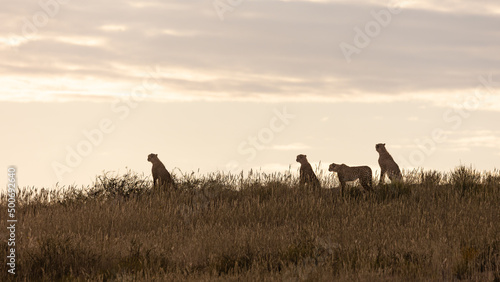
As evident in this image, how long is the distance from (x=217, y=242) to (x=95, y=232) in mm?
3367

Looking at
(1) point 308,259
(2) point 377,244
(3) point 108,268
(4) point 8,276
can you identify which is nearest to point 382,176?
(2) point 377,244

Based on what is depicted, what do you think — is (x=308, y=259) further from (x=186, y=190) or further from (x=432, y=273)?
(x=186, y=190)

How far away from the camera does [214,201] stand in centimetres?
1447

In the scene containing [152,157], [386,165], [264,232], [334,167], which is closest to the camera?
[264,232]

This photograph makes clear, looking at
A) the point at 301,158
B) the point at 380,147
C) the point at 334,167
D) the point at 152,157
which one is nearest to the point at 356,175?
the point at 334,167

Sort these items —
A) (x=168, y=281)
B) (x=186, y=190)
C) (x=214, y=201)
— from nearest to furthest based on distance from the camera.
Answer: (x=168, y=281) < (x=214, y=201) < (x=186, y=190)

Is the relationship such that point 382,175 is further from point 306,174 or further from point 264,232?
point 264,232

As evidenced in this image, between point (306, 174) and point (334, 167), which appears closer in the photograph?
point (334, 167)

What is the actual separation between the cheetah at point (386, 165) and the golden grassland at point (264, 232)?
42cm

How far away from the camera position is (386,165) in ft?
55.9

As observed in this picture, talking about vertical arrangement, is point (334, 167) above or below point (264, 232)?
above

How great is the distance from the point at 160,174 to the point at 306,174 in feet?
13.2

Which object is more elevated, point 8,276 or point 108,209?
point 108,209

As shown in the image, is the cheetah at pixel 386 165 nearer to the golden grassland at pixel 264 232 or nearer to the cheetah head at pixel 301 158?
the golden grassland at pixel 264 232
